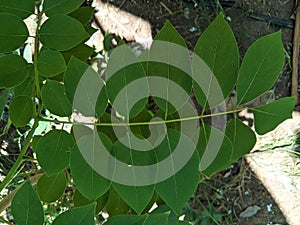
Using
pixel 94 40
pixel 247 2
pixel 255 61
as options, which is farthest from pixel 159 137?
pixel 247 2

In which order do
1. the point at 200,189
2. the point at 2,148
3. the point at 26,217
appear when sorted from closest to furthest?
the point at 26,217 < the point at 2,148 < the point at 200,189

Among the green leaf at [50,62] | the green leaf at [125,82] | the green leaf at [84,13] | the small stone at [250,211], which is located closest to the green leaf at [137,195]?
the green leaf at [125,82]

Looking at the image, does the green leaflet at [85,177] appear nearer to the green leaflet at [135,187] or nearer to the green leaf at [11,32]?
the green leaflet at [135,187]

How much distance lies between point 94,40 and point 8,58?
101 centimetres

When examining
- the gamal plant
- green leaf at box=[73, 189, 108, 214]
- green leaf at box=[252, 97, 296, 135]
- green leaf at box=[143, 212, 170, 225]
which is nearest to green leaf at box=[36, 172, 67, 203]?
green leaf at box=[73, 189, 108, 214]

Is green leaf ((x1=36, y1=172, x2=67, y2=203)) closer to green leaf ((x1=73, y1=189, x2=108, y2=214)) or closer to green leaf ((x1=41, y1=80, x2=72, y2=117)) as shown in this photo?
green leaf ((x1=73, y1=189, x2=108, y2=214))

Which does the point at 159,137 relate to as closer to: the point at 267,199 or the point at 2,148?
the point at 2,148

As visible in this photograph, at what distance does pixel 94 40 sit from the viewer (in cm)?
178

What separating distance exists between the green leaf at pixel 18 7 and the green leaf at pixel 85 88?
132mm

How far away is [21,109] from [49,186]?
16cm

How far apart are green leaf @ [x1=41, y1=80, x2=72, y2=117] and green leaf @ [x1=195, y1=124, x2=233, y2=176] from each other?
0.71 feet

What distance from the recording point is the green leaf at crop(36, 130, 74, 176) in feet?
2.47

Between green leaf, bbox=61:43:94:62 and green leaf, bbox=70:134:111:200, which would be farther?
green leaf, bbox=61:43:94:62

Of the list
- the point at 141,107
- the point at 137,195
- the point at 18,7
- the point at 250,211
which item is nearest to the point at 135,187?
the point at 137,195
